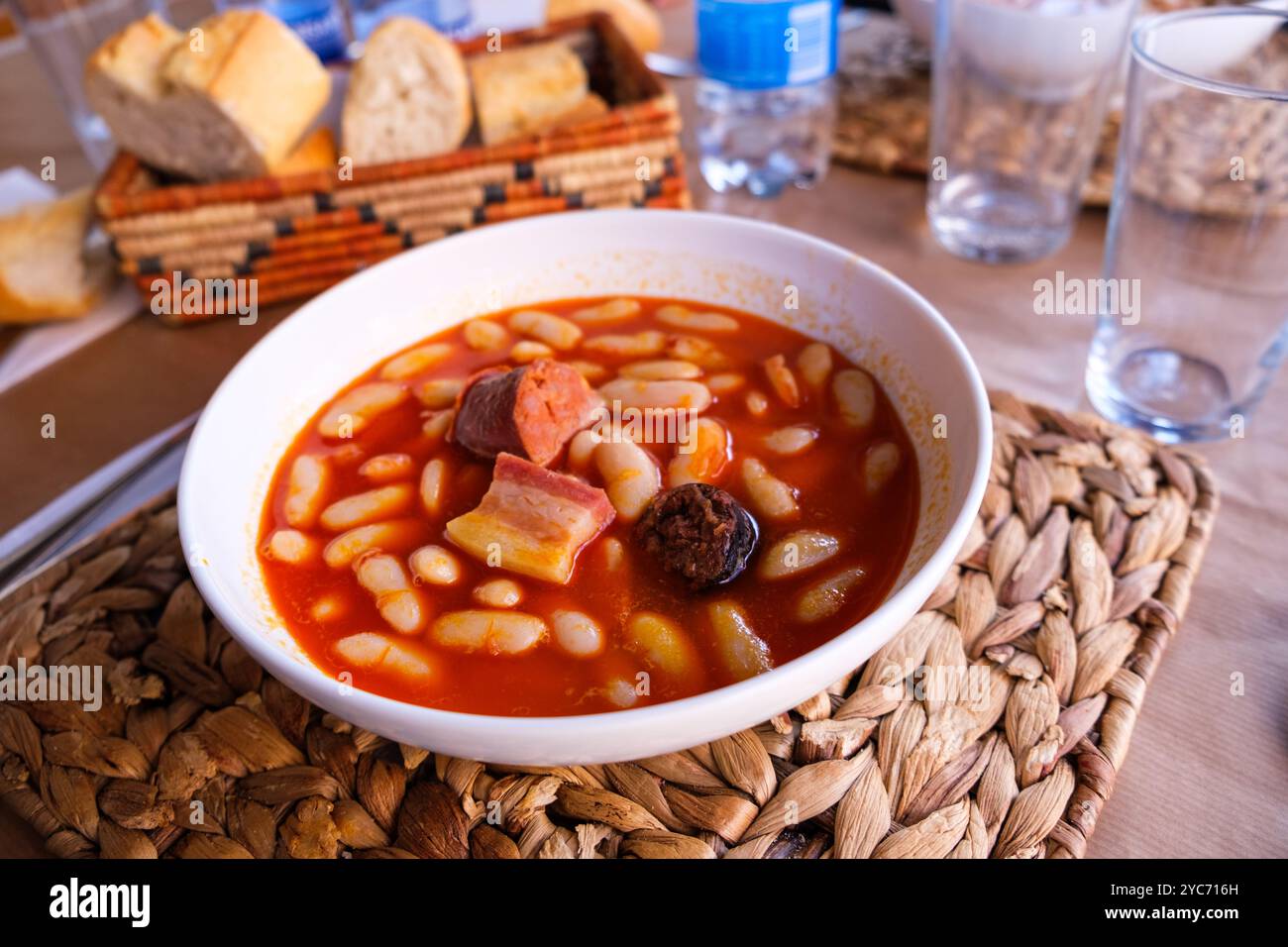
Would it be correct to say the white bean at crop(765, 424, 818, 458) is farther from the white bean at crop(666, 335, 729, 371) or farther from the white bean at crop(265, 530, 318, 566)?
the white bean at crop(265, 530, 318, 566)

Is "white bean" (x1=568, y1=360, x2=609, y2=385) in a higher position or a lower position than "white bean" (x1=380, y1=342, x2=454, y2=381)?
lower

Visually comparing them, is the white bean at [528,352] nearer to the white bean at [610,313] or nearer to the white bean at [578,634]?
the white bean at [610,313]

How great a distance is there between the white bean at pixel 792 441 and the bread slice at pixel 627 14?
6.37 ft

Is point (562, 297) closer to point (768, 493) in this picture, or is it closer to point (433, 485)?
point (433, 485)

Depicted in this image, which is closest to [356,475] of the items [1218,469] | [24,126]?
[1218,469]

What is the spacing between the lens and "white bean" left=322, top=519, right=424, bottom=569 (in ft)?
4.50

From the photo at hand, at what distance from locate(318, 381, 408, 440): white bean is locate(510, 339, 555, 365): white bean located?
0.20m

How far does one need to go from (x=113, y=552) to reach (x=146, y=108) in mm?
1133

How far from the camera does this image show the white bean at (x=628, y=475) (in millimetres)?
1386

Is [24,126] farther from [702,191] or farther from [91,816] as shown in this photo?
[91,816]

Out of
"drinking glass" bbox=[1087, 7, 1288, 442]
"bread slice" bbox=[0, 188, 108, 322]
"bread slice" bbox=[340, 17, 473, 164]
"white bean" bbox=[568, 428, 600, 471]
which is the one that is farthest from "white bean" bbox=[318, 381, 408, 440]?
"drinking glass" bbox=[1087, 7, 1288, 442]

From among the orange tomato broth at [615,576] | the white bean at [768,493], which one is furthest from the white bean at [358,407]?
the white bean at [768,493]

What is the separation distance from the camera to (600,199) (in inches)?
87.8

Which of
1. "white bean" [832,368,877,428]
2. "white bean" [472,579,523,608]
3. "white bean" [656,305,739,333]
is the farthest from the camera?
"white bean" [656,305,739,333]
